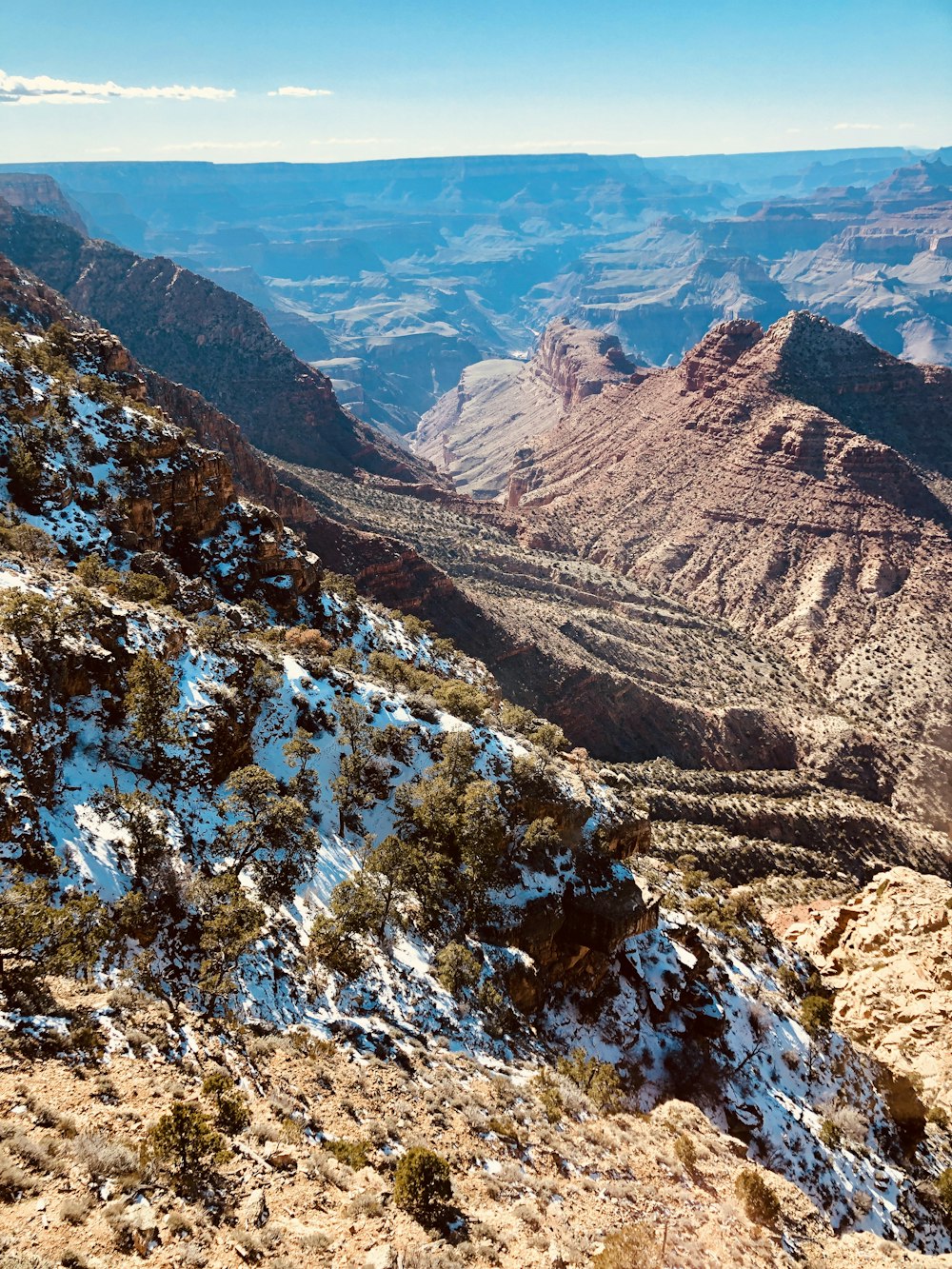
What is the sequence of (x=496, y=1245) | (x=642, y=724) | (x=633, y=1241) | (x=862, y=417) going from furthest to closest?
(x=862, y=417), (x=642, y=724), (x=633, y=1241), (x=496, y=1245)

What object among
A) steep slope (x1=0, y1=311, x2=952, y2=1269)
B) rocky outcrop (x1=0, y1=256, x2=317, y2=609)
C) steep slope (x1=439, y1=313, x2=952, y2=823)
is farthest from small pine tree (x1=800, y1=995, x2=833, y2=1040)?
steep slope (x1=439, y1=313, x2=952, y2=823)

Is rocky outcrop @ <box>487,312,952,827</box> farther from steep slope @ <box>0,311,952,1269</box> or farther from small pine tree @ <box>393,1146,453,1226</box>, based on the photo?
small pine tree @ <box>393,1146,453,1226</box>

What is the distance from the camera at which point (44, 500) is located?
43.4 m

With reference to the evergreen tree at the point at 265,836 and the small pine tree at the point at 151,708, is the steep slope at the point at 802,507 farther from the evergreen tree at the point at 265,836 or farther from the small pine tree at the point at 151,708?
the small pine tree at the point at 151,708

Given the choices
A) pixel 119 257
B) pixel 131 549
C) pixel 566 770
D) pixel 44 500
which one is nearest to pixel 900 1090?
pixel 566 770

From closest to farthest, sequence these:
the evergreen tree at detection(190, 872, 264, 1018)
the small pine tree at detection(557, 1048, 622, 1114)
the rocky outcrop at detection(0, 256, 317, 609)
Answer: the evergreen tree at detection(190, 872, 264, 1018)
the small pine tree at detection(557, 1048, 622, 1114)
the rocky outcrop at detection(0, 256, 317, 609)

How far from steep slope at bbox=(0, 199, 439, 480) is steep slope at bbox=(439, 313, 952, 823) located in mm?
46717

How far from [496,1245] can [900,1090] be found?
27464 mm

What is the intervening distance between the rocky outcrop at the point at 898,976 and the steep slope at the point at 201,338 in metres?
122

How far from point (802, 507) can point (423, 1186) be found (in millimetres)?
122951

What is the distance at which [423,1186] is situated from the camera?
635 inches

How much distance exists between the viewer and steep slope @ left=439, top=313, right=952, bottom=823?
99500mm

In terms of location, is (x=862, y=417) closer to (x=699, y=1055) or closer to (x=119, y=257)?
(x=699, y=1055)

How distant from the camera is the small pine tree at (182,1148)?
13.5m
